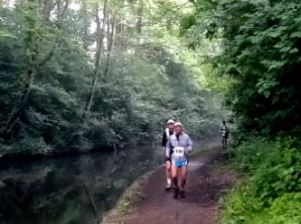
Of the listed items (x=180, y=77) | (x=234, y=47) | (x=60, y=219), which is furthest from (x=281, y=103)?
(x=180, y=77)

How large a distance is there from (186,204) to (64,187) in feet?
30.2

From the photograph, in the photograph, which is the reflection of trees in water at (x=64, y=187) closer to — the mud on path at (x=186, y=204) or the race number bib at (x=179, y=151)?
the mud on path at (x=186, y=204)

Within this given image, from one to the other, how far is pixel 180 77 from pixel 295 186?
39689 millimetres

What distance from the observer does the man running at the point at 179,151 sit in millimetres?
12273

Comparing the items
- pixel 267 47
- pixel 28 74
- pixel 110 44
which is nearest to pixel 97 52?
pixel 110 44

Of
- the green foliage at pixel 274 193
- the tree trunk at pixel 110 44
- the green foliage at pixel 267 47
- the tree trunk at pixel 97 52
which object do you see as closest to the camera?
the green foliage at pixel 274 193

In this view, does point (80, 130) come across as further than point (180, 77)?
No

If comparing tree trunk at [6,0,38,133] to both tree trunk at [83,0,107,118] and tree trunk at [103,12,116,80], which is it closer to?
tree trunk at [83,0,107,118]

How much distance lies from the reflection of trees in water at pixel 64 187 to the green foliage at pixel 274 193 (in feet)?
18.5

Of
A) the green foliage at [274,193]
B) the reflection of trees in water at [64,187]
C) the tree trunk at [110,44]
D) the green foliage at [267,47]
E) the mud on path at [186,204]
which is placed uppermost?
the tree trunk at [110,44]

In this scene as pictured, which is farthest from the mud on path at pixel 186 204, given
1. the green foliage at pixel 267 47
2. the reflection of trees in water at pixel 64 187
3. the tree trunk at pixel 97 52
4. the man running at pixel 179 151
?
the tree trunk at pixel 97 52

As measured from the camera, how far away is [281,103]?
11672 millimetres

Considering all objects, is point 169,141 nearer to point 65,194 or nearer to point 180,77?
point 65,194

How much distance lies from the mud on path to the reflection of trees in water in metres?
1.86
